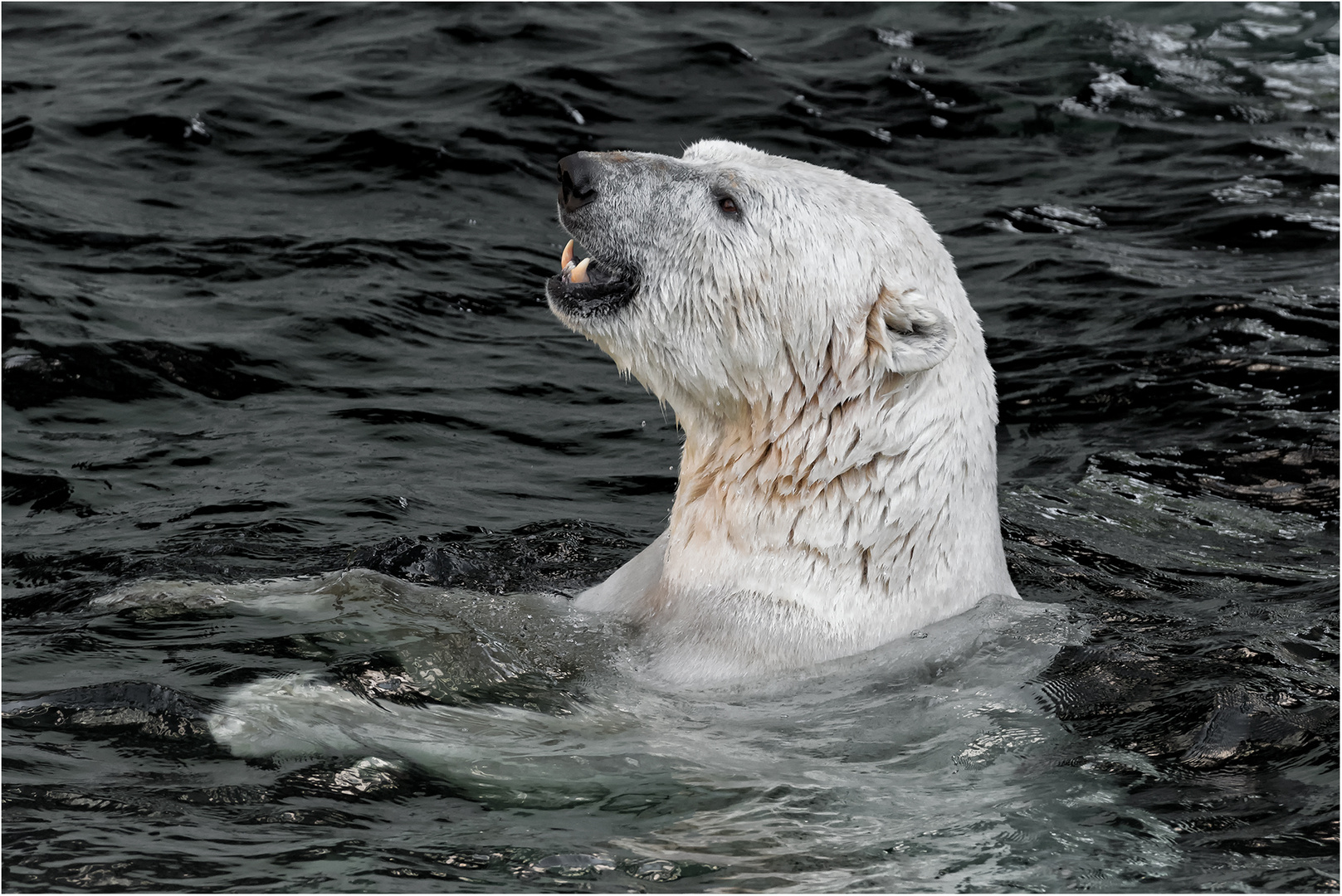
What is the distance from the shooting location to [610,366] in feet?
31.8

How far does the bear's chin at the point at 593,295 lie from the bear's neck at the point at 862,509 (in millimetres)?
676

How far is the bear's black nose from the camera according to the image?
5.32m

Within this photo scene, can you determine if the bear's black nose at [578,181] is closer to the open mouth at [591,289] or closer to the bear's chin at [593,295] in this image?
the open mouth at [591,289]

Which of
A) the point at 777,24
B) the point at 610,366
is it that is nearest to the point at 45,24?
the point at 777,24

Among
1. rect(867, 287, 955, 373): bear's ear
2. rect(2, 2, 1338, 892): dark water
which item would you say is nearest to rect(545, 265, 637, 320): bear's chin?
rect(867, 287, 955, 373): bear's ear

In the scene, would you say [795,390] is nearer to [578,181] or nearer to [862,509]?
[862,509]

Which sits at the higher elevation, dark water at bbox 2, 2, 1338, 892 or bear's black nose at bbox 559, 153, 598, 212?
bear's black nose at bbox 559, 153, 598, 212

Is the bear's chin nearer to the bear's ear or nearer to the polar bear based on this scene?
the polar bear

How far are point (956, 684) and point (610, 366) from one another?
5.18m

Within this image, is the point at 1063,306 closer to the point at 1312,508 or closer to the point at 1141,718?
the point at 1312,508

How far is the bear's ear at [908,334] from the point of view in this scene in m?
4.93

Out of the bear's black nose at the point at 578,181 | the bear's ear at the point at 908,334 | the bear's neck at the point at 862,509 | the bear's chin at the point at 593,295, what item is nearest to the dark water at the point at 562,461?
the bear's neck at the point at 862,509

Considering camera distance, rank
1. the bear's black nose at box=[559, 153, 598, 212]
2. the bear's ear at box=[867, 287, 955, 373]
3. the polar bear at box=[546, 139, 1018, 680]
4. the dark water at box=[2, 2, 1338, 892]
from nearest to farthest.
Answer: the dark water at box=[2, 2, 1338, 892]
the bear's ear at box=[867, 287, 955, 373]
the polar bear at box=[546, 139, 1018, 680]
the bear's black nose at box=[559, 153, 598, 212]

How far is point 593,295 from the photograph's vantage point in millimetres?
5422
